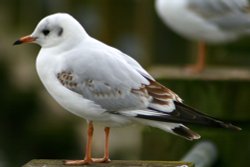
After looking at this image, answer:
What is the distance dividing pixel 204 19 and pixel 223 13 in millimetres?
180

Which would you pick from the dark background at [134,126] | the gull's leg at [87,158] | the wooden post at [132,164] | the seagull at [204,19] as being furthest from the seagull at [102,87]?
the seagull at [204,19]

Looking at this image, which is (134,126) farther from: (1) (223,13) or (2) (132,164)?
(2) (132,164)

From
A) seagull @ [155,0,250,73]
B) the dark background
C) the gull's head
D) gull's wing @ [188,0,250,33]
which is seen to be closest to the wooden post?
the gull's head

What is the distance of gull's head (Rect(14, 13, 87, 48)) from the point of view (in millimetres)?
3682

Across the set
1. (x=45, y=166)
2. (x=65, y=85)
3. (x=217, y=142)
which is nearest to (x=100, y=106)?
(x=65, y=85)

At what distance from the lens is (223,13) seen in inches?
275

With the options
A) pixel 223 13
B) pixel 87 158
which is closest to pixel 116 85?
pixel 87 158

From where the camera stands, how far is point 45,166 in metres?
3.31

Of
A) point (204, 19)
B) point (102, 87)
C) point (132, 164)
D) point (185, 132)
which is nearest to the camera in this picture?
point (132, 164)

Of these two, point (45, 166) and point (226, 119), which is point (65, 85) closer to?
point (45, 166)

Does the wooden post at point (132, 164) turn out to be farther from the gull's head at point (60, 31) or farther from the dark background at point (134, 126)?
the dark background at point (134, 126)

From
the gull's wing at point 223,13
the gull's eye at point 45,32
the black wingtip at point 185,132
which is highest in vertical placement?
the gull's eye at point 45,32

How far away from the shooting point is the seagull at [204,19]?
22.2 feet

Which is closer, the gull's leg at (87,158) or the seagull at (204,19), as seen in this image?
the gull's leg at (87,158)
